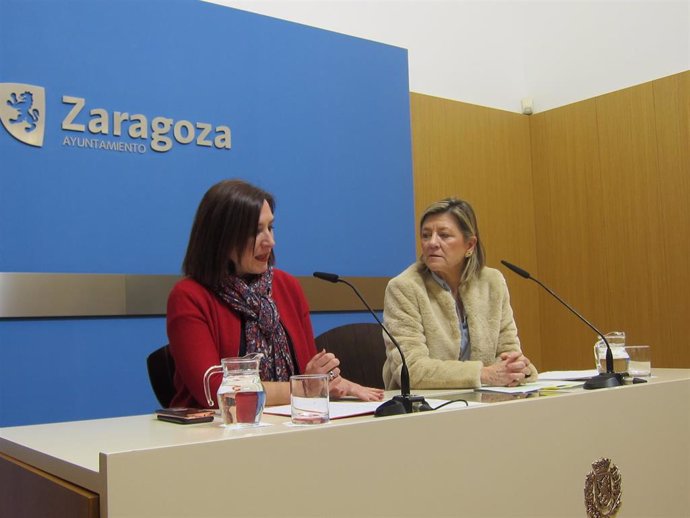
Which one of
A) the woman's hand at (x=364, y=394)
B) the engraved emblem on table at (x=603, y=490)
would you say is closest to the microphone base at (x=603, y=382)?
the engraved emblem on table at (x=603, y=490)

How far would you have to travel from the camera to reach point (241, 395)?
142 centimetres

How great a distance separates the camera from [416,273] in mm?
2828

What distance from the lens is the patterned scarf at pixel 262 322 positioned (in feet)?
7.43

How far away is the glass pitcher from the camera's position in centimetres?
143

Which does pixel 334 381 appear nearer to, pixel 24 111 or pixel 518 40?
pixel 24 111

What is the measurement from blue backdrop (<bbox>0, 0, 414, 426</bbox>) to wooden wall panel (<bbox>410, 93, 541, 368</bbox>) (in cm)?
47

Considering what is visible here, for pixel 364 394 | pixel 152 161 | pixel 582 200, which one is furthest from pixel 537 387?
pixel 582 200

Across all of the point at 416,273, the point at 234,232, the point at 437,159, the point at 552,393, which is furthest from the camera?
the point at 437,159

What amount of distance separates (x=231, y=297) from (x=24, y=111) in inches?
58.9

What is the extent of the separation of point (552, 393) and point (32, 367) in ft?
6.94

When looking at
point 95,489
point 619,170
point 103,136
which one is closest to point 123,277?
point 103,136

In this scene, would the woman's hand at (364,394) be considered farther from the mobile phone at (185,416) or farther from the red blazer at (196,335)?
the mobile phone at (185,416)

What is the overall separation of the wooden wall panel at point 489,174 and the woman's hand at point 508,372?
256 cm

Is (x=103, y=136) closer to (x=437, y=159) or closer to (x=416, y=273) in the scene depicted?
(x=416, y=273)
